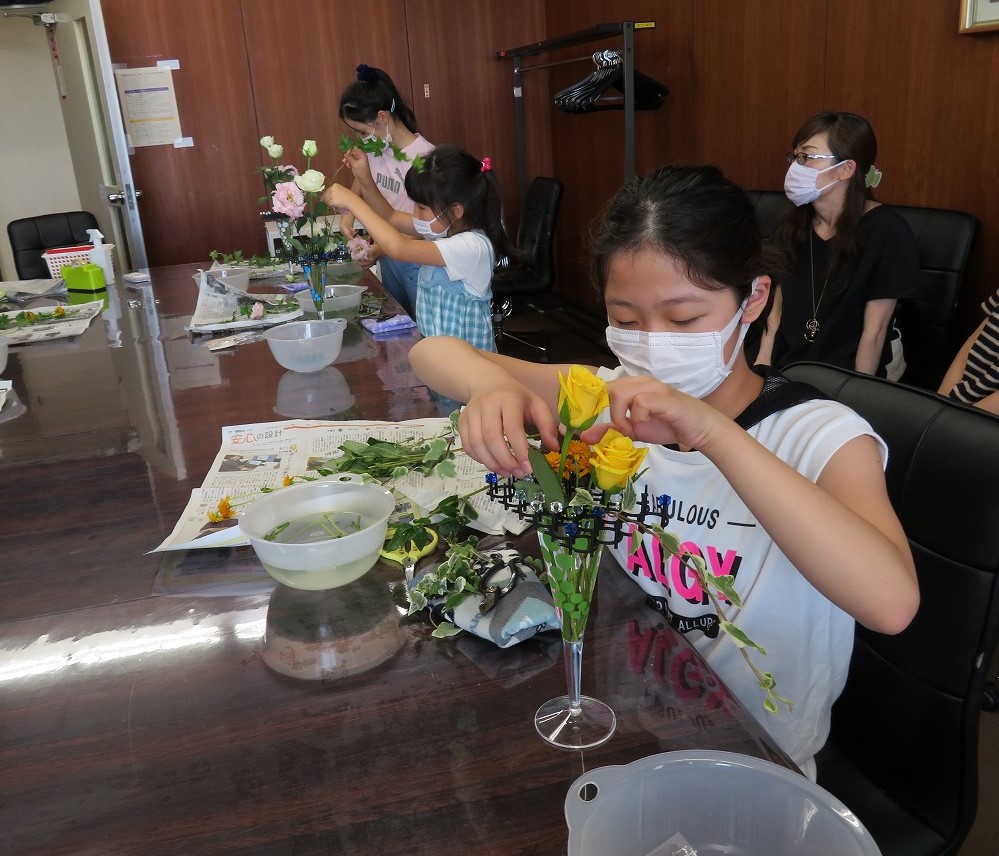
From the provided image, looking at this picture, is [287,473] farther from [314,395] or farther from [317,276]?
[317,276]

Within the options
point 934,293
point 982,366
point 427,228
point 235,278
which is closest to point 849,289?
point 934,293

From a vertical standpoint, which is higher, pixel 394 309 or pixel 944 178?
pixel 944 178

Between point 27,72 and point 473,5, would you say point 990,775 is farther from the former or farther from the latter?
point 27,72

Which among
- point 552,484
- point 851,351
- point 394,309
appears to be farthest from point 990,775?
point 394,309

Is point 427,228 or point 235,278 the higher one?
point 427,228

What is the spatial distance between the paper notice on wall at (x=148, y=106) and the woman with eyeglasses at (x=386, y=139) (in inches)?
80.6

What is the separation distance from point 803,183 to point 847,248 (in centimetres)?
23

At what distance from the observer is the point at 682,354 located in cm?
108

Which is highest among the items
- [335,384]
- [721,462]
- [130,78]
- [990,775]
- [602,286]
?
Answer: [130,78]

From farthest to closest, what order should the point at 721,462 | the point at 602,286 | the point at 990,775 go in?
the point at 990,775 → the point at 602,286 → the point at 721,462

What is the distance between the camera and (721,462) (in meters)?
0.84

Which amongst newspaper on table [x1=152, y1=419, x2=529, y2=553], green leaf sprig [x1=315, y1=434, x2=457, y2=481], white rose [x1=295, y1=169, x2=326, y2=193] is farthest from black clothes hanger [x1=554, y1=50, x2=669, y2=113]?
green leaf sprig [x1=315, y1=434, x2=457, y2=481]

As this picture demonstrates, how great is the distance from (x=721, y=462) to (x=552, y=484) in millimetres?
251

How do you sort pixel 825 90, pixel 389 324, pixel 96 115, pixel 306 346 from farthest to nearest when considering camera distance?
pixel 96 115 < pixel 825 90 < pixel 389 324 < pixel 306 346
